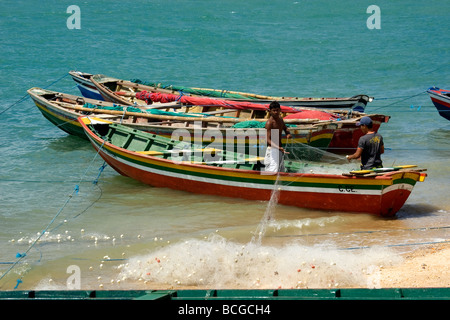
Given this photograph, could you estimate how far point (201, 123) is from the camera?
17.0 meters

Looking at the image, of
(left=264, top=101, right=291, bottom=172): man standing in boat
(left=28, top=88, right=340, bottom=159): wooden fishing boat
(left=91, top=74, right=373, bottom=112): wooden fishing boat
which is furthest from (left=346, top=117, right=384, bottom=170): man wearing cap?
(left=91, top=74, right=373, bottom=112): wooden fishing boat

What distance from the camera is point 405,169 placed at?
38.6 feet

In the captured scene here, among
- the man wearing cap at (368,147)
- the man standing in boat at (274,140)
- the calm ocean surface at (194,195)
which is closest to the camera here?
the calm ocean surface at (194,195)

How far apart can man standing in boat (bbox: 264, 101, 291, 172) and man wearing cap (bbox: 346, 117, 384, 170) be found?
5.05 ft

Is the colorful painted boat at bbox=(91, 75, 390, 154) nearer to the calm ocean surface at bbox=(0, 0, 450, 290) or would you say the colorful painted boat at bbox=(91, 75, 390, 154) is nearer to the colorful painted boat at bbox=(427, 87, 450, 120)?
the calm ocean surface at bbox=(0, 0, 450, 290)

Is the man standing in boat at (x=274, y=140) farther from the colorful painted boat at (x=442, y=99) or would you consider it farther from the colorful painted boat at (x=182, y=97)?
the colorful painted boat at (x=442, y=99)

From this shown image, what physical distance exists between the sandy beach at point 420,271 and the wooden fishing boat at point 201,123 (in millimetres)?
4397

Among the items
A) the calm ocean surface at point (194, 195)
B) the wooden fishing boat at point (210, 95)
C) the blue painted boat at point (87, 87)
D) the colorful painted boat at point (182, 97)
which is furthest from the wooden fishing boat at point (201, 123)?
the blue painted boat at point (87, 87)

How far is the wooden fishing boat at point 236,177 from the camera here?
39.4 ft

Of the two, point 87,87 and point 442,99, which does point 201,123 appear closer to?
point 87,87

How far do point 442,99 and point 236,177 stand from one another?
10045 mm

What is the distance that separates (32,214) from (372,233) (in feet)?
25.8

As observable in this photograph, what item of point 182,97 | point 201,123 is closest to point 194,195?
point 201,123
